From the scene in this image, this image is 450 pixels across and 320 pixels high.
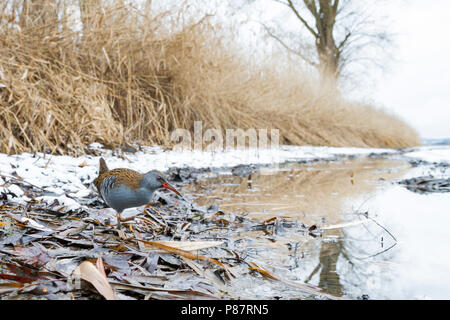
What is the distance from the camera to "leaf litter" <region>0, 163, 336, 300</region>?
3.90 ft

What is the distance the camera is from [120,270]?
1355 millimetres

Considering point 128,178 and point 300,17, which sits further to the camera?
point 300,17

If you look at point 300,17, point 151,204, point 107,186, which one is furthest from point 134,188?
point 300,17

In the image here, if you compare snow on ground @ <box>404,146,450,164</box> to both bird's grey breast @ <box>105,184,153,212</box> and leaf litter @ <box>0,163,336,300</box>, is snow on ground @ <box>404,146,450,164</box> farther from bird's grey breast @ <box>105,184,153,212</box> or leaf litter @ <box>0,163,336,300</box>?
bird's grey breast @ <box>105,184,153,212</box>

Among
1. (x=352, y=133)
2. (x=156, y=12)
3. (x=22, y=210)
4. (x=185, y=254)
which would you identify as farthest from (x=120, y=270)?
(x=352, y=133)

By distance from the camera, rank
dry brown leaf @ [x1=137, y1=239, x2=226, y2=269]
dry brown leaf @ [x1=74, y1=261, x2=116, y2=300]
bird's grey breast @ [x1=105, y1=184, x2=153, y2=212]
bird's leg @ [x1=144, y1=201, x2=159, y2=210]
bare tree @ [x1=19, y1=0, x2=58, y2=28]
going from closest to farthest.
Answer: dry brown leaf @ [x1=74, y1=261, x2=116, y2=300], dry brown leaf @ [x1=137, y1=239, x2=226, y2=269], bird's grey breast @ [x1=105, y1=184, x2=153, y2=212], bird's leg @ [x1=144, y1=201, x2=159, y2=210], bare tree @ [x1=19, y1=0, x2=58, y2=28]

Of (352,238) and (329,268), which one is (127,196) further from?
(352,238)

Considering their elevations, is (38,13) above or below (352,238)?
above

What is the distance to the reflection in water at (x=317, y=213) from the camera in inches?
58.2

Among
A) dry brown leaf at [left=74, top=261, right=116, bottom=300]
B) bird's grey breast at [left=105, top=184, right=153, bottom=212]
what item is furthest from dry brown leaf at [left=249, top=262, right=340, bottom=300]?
bird's grey breast at [left=105, top=184, right=153, bottom=212]

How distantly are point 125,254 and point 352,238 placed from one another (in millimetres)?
1183

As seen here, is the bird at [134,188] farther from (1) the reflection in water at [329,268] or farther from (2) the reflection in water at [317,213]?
(1) the reflection in water at [329,268]

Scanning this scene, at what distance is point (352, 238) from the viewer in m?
1.97
